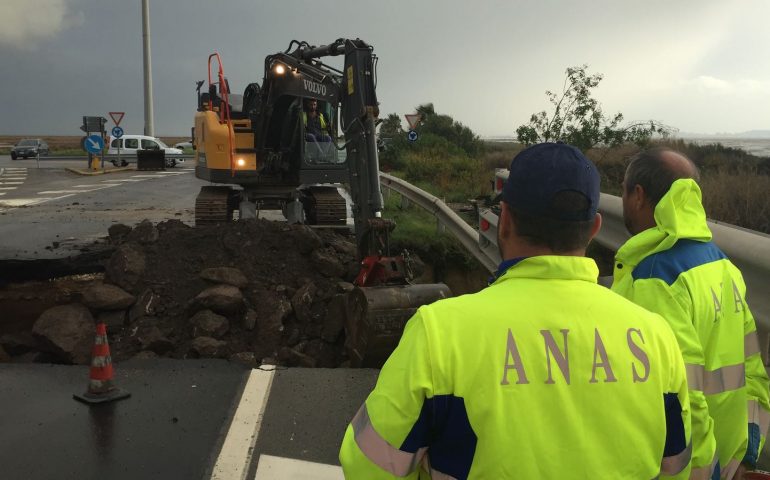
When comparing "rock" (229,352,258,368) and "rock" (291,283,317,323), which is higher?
"rock" (291,283,317,323)

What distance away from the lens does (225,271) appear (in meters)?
7.62

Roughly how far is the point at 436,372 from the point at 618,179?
13550 mm

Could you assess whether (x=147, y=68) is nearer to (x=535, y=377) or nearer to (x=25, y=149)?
(x=25, y=149)

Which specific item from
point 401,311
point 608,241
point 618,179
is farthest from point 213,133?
point 618,179

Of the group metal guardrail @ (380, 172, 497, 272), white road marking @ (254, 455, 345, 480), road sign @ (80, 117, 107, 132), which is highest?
road sign @ (80, 117, 107, 132)

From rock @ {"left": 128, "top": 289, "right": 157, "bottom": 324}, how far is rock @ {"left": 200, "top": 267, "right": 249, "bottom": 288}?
599 millimetres

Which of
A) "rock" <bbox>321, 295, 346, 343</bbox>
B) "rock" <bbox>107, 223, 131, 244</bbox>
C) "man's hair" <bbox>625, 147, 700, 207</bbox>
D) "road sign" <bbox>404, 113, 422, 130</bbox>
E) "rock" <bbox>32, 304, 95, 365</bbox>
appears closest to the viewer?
"man's hair" <bbox>625, 147, 700, 207</bbox>

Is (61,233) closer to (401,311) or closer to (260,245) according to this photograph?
(260,245)

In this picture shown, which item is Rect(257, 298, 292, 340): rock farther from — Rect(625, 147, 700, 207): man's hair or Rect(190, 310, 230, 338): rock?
Rect(625, 147, 700, 207): man's hair

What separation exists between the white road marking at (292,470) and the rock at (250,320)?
3.10m

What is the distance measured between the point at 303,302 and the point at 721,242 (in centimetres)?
455

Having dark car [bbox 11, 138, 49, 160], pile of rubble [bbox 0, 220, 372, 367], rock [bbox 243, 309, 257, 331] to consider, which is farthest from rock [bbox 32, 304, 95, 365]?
dark car [bbox 11, 138, 49, 160]

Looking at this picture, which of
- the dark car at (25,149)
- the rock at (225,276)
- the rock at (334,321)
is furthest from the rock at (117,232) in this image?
the dark car at (25,149)

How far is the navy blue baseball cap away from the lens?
5.63 ft
